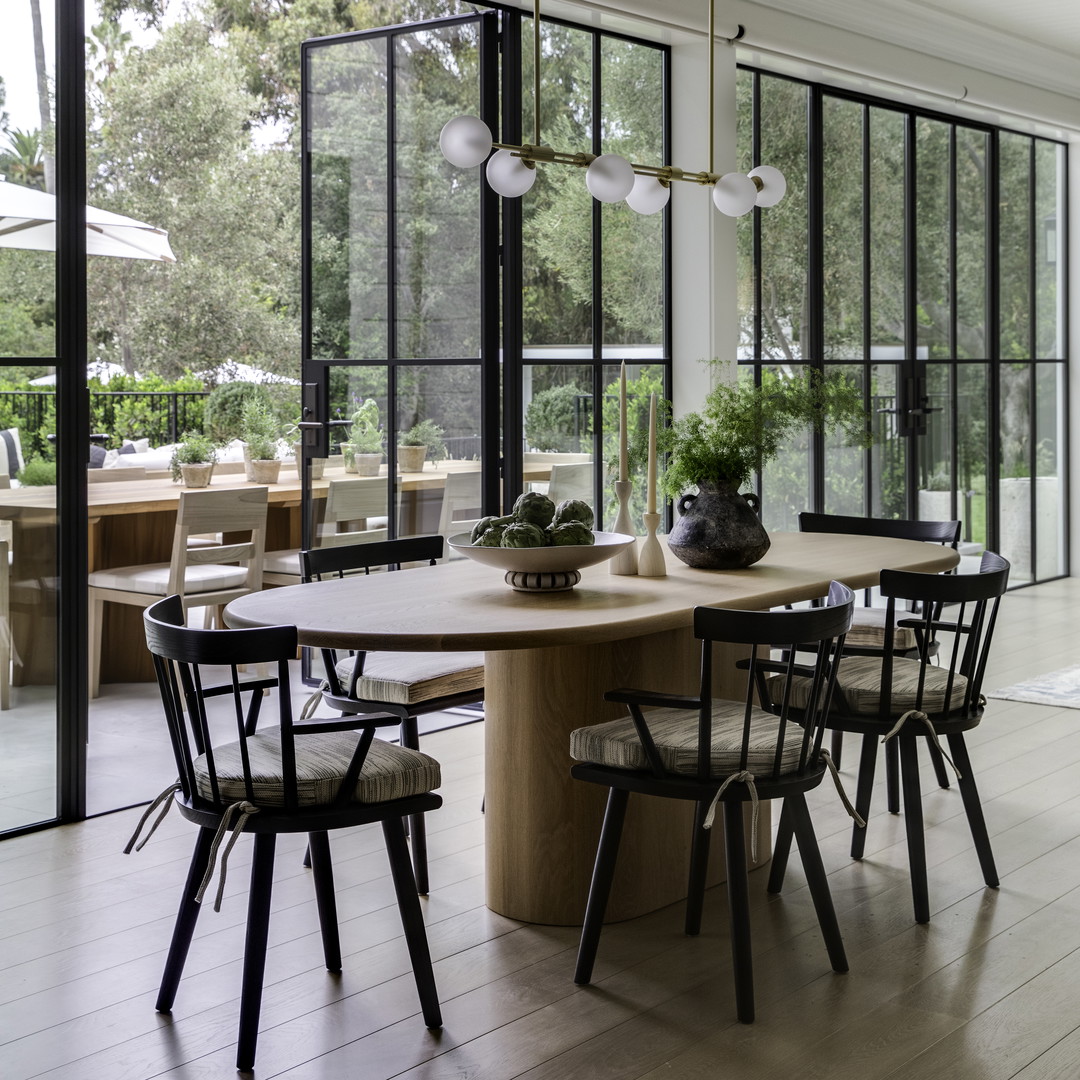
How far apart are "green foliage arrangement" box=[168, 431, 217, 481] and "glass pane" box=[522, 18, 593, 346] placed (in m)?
3.14

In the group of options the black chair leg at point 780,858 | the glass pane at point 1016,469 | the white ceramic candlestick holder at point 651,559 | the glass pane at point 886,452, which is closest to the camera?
the black chair leg at point 780,858

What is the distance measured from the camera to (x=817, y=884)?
2.71 meters

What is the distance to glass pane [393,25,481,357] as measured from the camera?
4883 mm

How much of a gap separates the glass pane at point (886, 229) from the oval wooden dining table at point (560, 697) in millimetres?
3989

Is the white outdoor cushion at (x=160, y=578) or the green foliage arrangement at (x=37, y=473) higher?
the green foliage arrangement at (x=37, y=473)

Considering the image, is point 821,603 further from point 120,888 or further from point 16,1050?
point 16,1050

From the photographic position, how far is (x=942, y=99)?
6848 mm

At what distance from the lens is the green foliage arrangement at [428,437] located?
501 centimetres

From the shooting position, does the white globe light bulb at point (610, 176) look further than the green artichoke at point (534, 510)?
Yes

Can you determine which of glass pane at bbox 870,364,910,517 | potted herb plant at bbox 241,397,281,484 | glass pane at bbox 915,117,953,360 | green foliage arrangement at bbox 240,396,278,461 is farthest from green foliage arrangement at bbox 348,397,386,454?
green foliage arrangement at bbox 240,396,278,461

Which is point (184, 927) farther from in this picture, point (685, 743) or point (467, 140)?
point (467, 140)

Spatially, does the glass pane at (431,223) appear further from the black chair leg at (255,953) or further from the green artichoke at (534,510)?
the black chair leg at (255,953)

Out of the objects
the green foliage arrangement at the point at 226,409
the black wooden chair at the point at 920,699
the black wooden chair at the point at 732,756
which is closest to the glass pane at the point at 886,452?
the black wooden chair at the point at 920,699

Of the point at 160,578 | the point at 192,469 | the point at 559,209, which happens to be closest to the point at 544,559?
the point at 559,209
